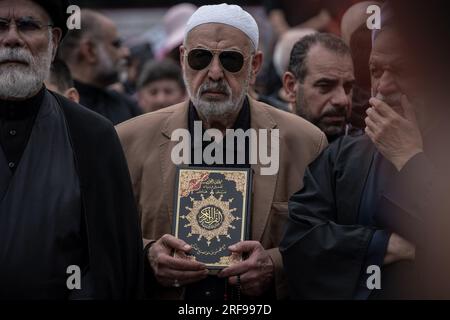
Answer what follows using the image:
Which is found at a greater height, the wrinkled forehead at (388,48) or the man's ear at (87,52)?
the man's ear at (87,52)

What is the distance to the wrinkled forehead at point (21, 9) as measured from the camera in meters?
5.32

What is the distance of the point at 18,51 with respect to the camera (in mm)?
5352

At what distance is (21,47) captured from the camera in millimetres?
5359

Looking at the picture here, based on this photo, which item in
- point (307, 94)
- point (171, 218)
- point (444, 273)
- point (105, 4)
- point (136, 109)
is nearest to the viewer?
point (444, 273)

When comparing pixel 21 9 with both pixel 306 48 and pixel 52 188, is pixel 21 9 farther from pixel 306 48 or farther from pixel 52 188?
pixel 306 48

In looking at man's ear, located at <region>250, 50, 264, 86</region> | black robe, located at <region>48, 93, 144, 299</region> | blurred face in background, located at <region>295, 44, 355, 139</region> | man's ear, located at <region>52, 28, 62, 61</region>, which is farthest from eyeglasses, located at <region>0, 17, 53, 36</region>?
blurred face in background, located at <region>295, 44, 355, 139</region>

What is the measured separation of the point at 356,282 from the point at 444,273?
0.41 metres

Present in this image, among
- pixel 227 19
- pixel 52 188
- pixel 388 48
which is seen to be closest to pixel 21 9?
pixel 52 188

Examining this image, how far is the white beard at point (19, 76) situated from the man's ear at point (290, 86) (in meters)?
1.94

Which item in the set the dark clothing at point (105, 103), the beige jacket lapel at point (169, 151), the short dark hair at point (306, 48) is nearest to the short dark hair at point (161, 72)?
the dark clothing at point (105, 103)

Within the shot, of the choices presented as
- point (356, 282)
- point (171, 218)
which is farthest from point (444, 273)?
point (171, 218)

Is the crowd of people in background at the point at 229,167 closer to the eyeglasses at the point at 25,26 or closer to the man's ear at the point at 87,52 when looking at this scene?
the eyeglasses at the point at 25,26

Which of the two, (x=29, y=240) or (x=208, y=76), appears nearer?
(x=29, y=240)

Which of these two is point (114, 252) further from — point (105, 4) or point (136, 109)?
point (105, 4)
